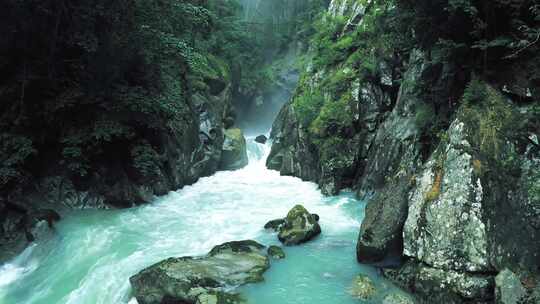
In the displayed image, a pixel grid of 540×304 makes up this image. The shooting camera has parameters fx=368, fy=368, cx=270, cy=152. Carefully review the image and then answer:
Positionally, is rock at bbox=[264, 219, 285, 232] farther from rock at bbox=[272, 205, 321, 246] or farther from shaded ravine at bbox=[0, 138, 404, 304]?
shaded ravine at bbox=[0, 138, 404, 304]

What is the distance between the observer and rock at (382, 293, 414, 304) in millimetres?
6707

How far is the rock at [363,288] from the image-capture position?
721 cm

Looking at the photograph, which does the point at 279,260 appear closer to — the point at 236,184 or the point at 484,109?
the point at 484,109

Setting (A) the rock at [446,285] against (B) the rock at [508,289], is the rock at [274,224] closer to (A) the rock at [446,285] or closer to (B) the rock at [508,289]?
(A) the rock at [446,285]

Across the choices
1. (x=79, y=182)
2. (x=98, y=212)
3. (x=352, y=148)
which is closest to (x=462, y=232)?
(x=352, y=148)

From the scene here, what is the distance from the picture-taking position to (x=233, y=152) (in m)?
22.2

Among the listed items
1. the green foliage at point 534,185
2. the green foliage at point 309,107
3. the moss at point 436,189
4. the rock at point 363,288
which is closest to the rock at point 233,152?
the green foliage at point 309,107

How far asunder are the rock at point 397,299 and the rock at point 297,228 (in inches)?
137

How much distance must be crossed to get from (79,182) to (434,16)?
39.5 ft

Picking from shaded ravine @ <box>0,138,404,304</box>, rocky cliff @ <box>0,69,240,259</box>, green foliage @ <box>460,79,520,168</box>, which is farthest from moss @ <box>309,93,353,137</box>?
green foliage @ <box>460,79,520,168</box>

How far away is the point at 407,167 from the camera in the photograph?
11.1m

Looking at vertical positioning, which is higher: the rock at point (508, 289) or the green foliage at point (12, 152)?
the green foliage at point (12, 152)

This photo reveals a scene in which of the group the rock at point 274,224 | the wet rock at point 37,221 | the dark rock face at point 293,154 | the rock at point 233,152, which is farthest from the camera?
the rock at point 233,152

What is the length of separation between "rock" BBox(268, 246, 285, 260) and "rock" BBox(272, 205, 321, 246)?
580 millimetres
